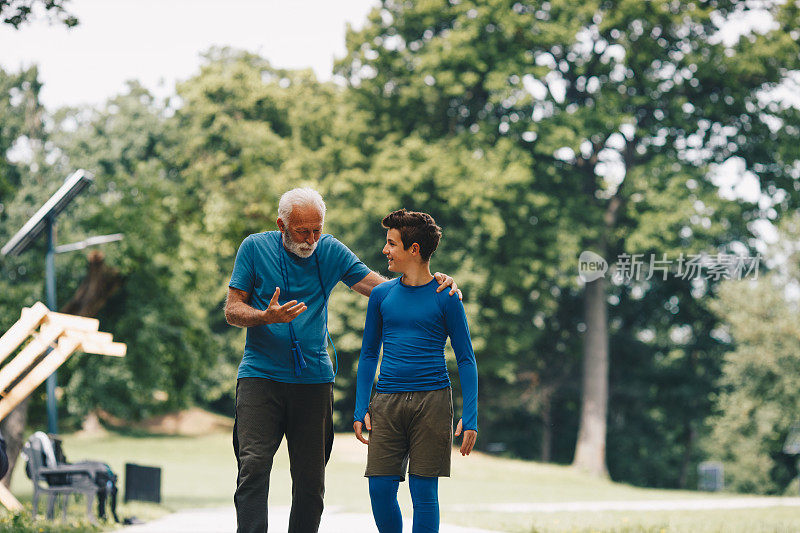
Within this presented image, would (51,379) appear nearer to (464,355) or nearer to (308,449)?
(308,449)

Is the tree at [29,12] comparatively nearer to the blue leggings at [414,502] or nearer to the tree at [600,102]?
the blue leggings at [414,502]

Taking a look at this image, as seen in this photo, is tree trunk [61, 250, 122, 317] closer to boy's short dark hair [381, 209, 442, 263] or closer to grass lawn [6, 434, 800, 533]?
grass lawn [6, 434, 800, 533]

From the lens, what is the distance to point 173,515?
44.4ft

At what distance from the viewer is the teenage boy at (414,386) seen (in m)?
5.11

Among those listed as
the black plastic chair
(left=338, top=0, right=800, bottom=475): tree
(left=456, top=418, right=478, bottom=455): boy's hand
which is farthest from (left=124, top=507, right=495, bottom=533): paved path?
(left=338, top=0, right=800, bottom=475): tree

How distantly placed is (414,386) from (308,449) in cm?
63

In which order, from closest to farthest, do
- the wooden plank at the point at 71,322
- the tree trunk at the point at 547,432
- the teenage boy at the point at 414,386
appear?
the teenage boy at the point at 414,386 < the wooden plank at the point at 71,322 < the tree trunk at the point at 547,432

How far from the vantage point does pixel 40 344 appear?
11352 mm

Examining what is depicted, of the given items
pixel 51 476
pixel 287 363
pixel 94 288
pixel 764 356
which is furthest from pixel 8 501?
pixel 764 356

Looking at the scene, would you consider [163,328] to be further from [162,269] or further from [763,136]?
[763,136]

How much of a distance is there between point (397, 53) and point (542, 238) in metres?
7.96

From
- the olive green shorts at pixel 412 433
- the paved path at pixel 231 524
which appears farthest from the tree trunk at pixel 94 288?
the olive green shorts at pixel 412 433

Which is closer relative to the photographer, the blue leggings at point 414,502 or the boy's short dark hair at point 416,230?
the blue leggings at point 414,502

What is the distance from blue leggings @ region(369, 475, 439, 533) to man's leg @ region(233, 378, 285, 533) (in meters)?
0.58
